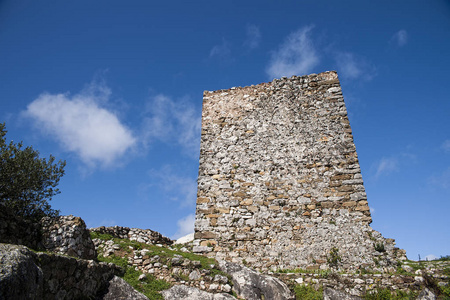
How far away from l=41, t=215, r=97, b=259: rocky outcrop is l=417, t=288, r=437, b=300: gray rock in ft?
27.5

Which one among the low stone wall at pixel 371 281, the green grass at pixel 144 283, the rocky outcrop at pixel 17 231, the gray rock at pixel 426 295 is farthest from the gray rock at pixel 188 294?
the gray rock at pixel 426 295

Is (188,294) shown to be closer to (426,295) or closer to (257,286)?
(257,286)

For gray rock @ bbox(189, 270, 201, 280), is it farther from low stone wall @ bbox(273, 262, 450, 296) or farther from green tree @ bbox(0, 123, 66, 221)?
green tree @ bbox(0, 123, 66, 221)

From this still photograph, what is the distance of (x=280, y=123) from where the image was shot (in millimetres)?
11188

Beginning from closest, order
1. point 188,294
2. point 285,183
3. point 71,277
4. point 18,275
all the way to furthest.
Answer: point 18,275 → point 71,277 → point 188,294 → point 285,183

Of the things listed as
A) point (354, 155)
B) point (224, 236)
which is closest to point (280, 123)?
point (354, 155)

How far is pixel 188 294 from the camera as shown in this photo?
22.2 ft

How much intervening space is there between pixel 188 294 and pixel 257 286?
5.89 feet

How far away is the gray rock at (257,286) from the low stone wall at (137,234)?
4058 millimetres

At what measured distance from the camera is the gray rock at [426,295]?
681cm

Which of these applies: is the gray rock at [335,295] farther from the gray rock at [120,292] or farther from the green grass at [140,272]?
the gray rock at [120,292]

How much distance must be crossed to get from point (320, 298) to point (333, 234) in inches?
92.6

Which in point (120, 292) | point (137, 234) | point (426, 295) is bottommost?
point (426, 295)

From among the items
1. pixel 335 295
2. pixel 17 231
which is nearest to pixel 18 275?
pixel 17 231
